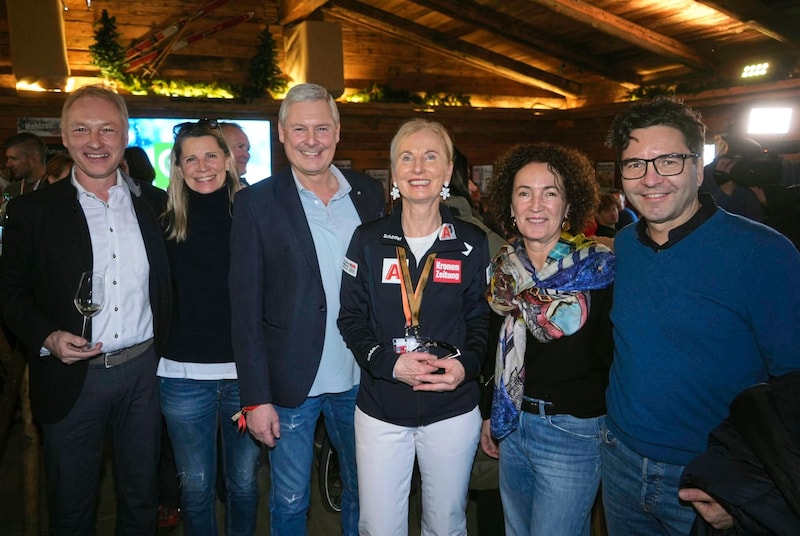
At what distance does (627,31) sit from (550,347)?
693 centimetres

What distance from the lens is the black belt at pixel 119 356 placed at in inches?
82.7

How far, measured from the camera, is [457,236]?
6.43 ft

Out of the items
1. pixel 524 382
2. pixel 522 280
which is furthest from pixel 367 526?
pixel 522 280

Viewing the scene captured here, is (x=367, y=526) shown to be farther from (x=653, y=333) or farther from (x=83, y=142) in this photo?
(x=83, y=142)

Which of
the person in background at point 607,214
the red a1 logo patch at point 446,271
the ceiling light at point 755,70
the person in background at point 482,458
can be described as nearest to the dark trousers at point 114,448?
the red a1 logo patch at point 446,271

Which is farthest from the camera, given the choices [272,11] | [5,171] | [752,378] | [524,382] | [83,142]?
[272,11]

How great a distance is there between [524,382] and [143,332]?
4.91 ft

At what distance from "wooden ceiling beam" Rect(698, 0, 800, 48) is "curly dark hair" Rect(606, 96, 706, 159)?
5.87m

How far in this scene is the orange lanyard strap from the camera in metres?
1.88

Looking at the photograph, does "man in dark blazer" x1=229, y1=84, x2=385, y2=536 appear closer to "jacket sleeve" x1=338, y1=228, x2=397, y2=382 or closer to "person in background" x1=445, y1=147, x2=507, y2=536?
"jacket sleeve" x1=338, y1=228, x2=397, y2=382

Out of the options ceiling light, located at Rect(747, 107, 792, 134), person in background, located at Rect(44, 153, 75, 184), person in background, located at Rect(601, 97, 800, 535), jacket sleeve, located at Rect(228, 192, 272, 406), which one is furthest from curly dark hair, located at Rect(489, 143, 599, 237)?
A: ceiling light, located at Rect(747, 107, 792, 134)

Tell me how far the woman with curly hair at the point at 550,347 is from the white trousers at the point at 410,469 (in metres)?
0.15

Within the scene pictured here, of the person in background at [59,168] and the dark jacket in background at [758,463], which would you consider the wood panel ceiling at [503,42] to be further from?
the dark jacket in background at [758,463]

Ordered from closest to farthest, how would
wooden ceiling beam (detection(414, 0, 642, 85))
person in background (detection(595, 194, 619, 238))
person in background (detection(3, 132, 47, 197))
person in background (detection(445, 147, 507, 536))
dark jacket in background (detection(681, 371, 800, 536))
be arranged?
dark jacket in background (detection(681, 371, 800, 536)) < person in background (detection(445, 147, 507, 536)) < person in background (detection(3, 132, 47, 197)) < person in background (detection(595, 194, 619, 238)) < wooden ceiling beam (detection(414, 0, 642, 85))
